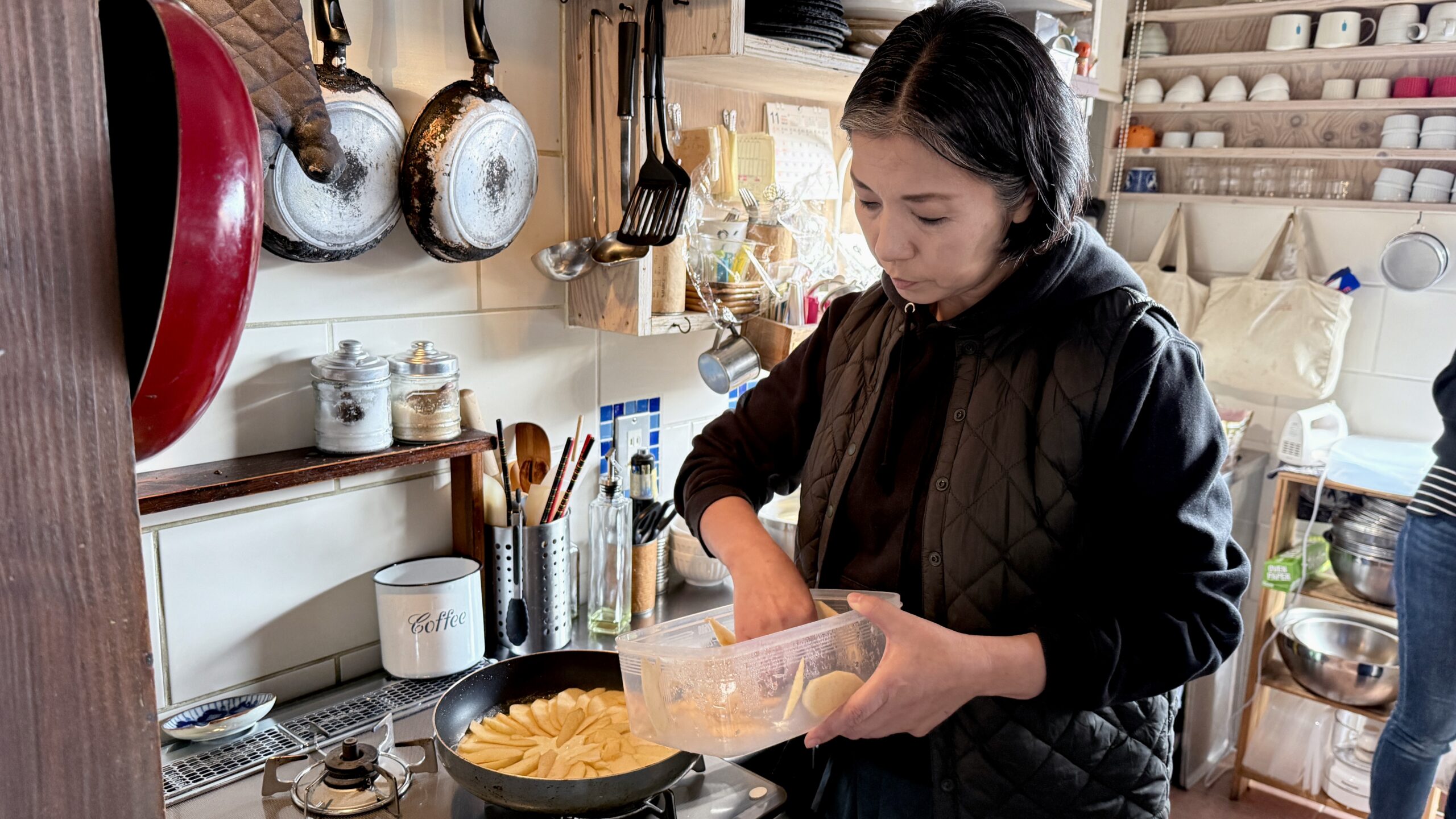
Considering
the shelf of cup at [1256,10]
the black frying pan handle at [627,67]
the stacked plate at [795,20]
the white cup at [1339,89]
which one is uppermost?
the shelf of cup at [1256,10]

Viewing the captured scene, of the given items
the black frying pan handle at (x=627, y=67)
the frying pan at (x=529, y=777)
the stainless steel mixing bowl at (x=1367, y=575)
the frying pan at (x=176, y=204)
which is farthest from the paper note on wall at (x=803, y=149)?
the stainless steel mixing bowl at (x=1367, y=575)

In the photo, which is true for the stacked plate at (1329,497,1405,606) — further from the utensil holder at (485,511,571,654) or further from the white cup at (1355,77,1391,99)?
the utensil holder at (485,511,571,654)

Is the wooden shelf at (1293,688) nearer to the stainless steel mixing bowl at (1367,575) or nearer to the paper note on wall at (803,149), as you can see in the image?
the stainless steel mixing bowl at (1367,575)

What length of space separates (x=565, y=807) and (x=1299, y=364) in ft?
7.92

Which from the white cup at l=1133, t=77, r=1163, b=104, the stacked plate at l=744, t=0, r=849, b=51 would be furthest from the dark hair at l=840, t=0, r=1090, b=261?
the white cup at l=1133, t=77, r=1163, b=104

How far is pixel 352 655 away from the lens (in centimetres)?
139

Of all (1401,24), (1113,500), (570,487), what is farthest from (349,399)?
(1401,24)

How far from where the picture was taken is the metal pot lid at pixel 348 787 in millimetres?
1039

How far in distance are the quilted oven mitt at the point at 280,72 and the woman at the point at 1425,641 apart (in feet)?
6.61

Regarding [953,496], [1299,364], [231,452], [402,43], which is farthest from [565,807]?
[1299,364]

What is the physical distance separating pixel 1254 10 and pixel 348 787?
2.85 metres

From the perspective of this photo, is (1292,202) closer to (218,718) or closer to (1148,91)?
(1148,91)

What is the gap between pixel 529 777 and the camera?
96 centimetres

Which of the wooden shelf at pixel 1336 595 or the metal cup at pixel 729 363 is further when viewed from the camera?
the wooden shelf at pixel 1336 595
